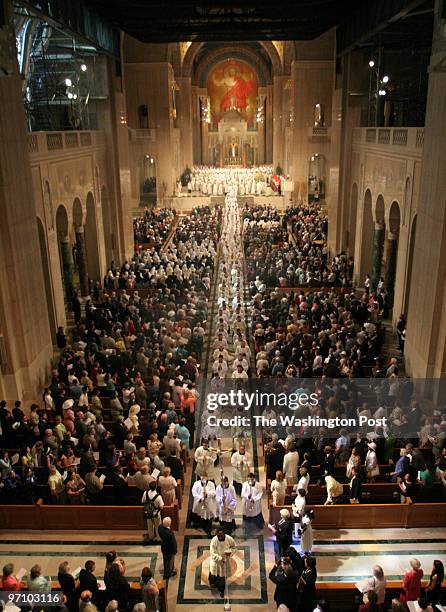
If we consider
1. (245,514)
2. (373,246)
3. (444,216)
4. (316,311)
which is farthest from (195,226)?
(245,514)

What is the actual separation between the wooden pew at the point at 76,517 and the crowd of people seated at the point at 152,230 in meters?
17.6

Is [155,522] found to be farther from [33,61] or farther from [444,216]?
[33,61]

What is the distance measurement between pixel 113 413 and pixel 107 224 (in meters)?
13.6

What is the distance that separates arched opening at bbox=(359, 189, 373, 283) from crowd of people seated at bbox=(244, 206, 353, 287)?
0.71 metres

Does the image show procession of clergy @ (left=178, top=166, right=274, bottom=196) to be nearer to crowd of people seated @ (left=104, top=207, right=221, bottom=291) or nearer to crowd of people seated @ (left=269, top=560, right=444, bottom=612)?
crowd of people seated @ (left=104, top=207, right=221, bottom=291)

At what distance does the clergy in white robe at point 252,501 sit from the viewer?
8219 millimetres

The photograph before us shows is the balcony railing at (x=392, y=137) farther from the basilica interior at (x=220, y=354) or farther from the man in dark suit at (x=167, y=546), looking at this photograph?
the man in dark suit at (x=167, y=546)

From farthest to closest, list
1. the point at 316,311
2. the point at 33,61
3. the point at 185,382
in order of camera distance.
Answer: the point at 33,61
the point at 316,311
the point at 185,382

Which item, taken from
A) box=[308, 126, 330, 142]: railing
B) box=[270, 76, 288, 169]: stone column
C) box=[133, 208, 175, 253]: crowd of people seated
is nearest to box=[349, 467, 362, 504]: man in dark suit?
box=[133, 208, 175, 253]: crowd of people seated

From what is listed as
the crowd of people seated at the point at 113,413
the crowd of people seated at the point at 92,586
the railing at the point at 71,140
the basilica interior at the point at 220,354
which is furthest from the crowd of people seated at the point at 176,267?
the crowd of people seated at the point at 92,586

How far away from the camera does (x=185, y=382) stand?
1091 centimetres

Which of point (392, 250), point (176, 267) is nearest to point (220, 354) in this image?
point (176, 267)

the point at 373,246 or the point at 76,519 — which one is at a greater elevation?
the point at 373,246

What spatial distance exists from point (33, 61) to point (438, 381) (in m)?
20.8
